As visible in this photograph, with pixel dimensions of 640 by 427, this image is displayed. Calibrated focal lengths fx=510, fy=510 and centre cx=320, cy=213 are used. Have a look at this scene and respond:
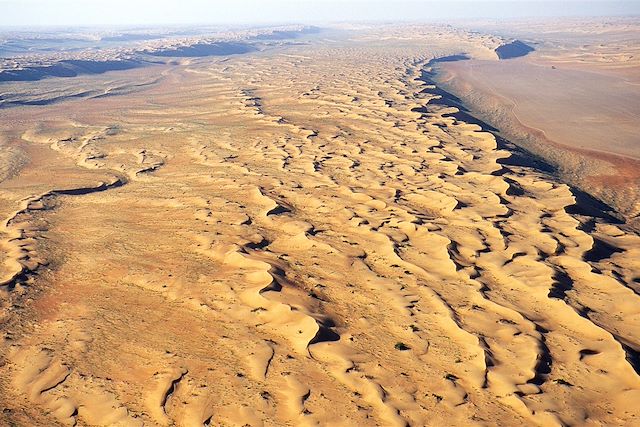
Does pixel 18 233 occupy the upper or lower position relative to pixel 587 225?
upper

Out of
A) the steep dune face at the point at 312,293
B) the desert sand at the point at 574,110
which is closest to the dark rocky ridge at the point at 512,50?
the desert sand at the point at 574,110

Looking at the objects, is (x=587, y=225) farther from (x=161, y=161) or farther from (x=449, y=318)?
(x=161, y=161)

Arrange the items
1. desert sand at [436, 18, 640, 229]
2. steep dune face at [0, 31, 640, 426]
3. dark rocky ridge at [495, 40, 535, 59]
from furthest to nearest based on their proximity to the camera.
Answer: dark rocky ridge at [495, 40, 535, 59] → desert sand at [436, 18, 640, 229] → steep dune face at [0, 31, 640, 426]

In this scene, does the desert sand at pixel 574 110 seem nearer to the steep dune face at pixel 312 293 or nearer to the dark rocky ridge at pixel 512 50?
the steep dune face at pixel 312 293

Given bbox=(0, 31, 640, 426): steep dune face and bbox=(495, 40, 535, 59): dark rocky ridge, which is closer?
bbox=(0, 31, 640, 426): steep dune face

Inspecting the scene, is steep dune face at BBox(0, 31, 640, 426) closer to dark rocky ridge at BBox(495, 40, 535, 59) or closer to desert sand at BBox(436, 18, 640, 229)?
desert sand at BBox(436, 18, 640, 229)

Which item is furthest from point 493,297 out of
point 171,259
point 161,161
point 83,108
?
point 83,108

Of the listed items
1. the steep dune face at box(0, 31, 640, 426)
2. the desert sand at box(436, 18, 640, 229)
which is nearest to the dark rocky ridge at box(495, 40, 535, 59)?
the desert sand at box(436, 18, 640, 229)

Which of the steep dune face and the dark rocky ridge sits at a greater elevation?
the steep dune face
